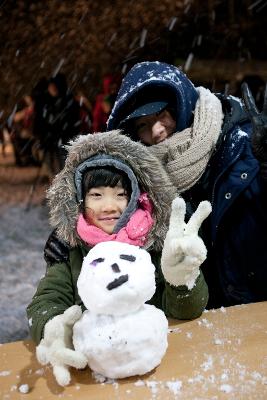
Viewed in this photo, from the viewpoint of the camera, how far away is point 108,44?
7070mm

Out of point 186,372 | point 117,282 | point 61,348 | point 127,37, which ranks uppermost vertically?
point 117,282

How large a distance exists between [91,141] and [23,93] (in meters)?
5.58

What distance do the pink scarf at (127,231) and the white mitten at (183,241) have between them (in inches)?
5.8

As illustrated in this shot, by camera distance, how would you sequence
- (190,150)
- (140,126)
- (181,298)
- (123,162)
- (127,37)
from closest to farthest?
1. (181,298)
2. (123,162)
3. (190,150)
4. (140,126)
5. (127,37)

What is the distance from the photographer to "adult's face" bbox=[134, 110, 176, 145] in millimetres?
1490

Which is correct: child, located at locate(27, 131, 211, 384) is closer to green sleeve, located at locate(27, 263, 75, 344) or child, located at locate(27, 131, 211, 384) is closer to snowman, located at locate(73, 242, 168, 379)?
green sleeve, located at locate(27, 263, 75, 344)

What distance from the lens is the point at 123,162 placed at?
48.0 inches

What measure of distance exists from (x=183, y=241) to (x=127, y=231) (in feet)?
0.72

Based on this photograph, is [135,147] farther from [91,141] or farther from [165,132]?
[165,132]

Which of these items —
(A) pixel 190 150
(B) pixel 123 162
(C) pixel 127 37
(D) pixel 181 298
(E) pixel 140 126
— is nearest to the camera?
(D) pixel 181 298

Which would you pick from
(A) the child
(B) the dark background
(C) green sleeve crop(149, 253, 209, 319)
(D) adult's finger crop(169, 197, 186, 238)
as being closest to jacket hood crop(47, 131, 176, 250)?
(A) the child

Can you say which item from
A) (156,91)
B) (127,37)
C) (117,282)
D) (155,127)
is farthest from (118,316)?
(127,37)

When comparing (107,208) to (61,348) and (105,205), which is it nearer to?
(105,205)

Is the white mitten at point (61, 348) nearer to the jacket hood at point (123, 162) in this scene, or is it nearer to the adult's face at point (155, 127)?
the jacket hood at point (123, 162)
